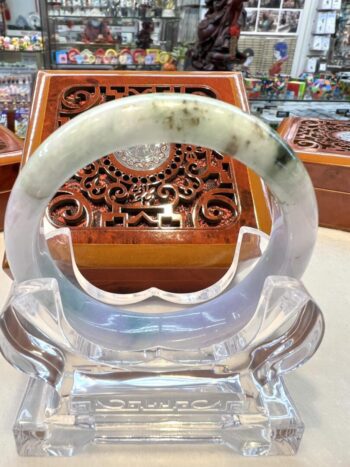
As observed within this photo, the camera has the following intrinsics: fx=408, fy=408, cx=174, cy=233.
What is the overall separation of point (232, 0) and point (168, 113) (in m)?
1.40

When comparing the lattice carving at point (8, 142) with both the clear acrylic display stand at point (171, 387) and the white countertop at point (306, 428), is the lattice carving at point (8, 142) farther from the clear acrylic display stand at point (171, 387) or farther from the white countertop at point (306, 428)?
the clear acrylic display stand at point (171, 387)

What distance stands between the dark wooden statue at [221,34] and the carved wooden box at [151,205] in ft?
2.55

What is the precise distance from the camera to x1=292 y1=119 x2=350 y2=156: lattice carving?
1.03m

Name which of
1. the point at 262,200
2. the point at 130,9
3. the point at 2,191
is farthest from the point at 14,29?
the point at 262,200

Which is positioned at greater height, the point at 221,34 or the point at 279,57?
the point at 221,34

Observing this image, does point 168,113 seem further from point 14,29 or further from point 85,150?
point 14,29

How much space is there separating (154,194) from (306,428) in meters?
0.48

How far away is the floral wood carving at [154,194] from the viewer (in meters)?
0.76

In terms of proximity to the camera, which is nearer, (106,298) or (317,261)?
(106,298)

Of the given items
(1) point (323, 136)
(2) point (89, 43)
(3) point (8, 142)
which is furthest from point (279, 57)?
(3) point (8, 142)

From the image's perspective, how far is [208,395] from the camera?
0.52m

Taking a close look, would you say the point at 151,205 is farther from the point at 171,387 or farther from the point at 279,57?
the point at 279,57

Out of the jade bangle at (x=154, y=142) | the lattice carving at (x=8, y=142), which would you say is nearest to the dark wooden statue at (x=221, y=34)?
→ the lattice carving at (x=8, y=142)

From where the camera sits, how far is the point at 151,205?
2.58 feet
